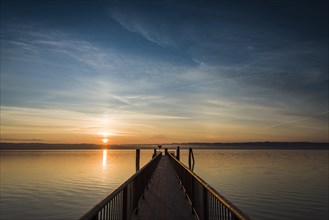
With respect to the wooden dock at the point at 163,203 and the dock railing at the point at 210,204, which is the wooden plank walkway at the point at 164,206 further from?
the dock railing at the point at 210,204

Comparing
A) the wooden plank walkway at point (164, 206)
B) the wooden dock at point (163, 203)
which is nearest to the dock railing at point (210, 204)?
the wooden dock at point (163, 203)

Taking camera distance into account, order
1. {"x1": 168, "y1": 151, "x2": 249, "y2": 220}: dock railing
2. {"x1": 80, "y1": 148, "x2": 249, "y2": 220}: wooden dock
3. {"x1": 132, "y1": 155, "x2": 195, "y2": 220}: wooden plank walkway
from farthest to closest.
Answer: {"x1": 132, "y1": 155, "x2": 195, "y2": 220}: wooden plank walkway < {"x1": 80, "y1": 148, "x2": 249, "y2": 220}: wooden dock < {"x1": 168, "y1": 151, "x2": 249, "y2": 220}: dock railing

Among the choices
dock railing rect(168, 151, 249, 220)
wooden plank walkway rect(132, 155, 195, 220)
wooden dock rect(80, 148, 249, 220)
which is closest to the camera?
dock railing rect(168, 151, 249, 220)

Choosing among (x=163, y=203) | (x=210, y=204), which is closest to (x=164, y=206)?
(x=163, y=203)

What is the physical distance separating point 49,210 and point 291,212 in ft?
59.1

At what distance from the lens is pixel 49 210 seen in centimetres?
2091

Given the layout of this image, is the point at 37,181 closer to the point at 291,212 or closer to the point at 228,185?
the point at 228,185

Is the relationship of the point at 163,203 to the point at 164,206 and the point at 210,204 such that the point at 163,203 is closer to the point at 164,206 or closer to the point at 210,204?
the point at 164,206

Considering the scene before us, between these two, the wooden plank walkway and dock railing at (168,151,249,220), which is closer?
dock railing at (168,151,249,220)

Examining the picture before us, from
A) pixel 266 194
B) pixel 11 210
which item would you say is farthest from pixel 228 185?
pixel 11 210

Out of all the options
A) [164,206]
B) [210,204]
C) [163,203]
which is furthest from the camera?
[163,203]

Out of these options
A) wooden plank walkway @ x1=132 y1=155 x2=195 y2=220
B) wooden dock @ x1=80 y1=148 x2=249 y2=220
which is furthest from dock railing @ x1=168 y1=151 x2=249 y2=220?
wooden plank walkway @ x1=132 y1=155 x2=195 y2=220

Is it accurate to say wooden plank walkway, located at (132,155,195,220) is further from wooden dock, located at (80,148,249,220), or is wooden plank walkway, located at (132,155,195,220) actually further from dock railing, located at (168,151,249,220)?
dock railing, located at (168,151,249,220)

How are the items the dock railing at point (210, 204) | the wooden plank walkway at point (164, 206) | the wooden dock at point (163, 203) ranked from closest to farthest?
the dock railing at point (210, 204)
the wooden dock at point (163, 203)
the wooden plank walkway at point (164, 206)
